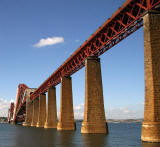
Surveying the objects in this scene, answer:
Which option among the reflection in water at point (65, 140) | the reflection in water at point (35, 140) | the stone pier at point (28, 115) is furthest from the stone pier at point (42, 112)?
the reflection in water at point (65, 140)

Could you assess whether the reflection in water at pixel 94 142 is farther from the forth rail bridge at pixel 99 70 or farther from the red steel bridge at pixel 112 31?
the red steel bridge at pixel 112 31

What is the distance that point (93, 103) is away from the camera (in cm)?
3856

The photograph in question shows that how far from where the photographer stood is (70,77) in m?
55.3

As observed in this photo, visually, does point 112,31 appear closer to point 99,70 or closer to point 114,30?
point 114,30

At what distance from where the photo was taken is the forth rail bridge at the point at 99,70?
24147 millimetres

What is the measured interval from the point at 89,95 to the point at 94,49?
7.47 meters

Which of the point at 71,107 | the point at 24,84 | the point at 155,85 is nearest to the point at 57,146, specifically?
the point at 155,85

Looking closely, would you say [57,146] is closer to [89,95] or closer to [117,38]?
[89,95]

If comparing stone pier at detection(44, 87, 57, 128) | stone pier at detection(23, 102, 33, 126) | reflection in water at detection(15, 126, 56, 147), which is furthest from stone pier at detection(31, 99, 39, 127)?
reflection in water at detection(15, 126, 56, 147)

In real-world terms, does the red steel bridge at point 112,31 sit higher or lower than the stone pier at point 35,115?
higher

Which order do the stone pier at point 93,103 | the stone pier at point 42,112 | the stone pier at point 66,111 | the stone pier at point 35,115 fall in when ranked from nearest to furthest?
1. the stone pier at point 93,103
2. the stone pier at point 66,111
3. the stone pier at point 42,112
4. the stone pier at point 35,115

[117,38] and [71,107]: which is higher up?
[117,38]

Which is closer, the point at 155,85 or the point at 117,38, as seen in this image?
the point at 155,85

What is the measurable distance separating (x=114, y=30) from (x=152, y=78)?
11.8 meters
